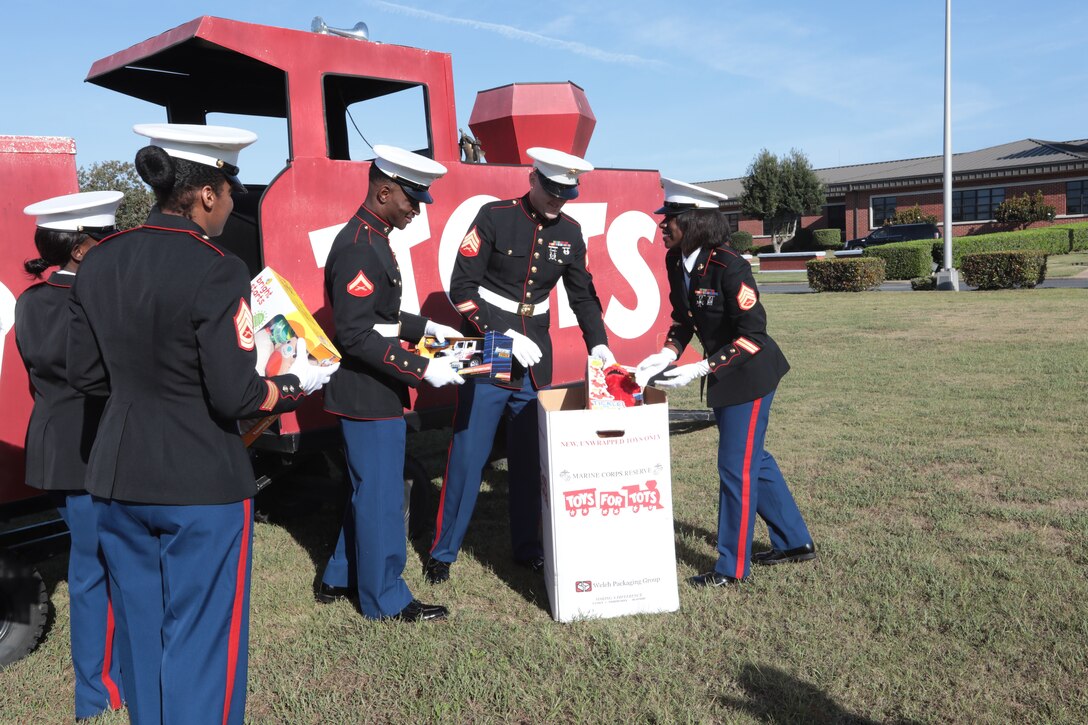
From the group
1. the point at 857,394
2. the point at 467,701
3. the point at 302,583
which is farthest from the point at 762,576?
the point at 857,394

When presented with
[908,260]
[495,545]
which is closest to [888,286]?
[908,260]

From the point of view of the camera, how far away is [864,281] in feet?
74.6

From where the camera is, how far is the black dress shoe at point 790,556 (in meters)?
4.56

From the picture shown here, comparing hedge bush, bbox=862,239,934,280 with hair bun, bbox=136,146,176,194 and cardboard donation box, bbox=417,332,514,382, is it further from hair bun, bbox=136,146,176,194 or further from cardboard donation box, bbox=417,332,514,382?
hair bun, bbox=136,146,176,194

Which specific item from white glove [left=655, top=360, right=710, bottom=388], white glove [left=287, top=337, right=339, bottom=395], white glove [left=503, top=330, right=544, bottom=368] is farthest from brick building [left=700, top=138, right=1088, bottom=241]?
white glove [left=287, top=337, right=339, bottom=395]

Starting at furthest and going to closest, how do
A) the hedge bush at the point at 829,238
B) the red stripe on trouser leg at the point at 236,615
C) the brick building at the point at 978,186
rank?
1. the hedge bush at the point at 829,238
2. the brick building at the point at 978,186
3. the red stripe on trouser leg at the point at 236,615

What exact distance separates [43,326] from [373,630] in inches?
74.0

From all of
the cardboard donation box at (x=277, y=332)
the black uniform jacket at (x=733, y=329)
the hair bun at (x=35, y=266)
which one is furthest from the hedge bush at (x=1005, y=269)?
the hair bun at (x=35, y=266)

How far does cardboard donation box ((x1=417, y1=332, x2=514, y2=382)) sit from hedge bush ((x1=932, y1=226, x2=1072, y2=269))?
979 inches

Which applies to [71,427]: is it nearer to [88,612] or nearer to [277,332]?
[88,612]

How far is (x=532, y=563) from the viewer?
476 centimetres

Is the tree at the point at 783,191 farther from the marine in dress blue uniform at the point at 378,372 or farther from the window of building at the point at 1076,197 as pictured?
the marine in dress blue uniform at the point at 378,372

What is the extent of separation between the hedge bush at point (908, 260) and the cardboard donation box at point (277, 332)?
26.2 meters

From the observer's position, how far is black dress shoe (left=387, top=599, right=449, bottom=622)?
407 centimetres
